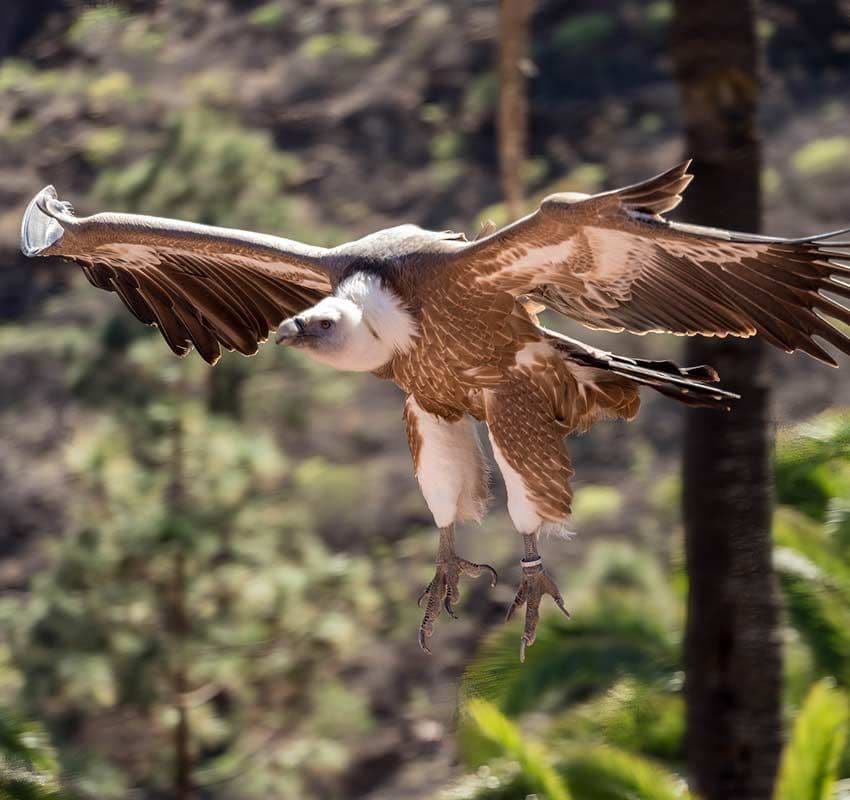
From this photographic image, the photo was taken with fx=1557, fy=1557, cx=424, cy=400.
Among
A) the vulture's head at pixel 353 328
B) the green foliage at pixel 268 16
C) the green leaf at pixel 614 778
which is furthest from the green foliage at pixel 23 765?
the green foliage at pixel 268 16

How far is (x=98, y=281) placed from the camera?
4688 millimetres

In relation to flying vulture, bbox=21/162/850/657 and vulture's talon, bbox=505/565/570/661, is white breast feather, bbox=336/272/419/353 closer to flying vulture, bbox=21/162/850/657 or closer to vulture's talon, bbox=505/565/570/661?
flying vulture, bbox=21/162/850/657

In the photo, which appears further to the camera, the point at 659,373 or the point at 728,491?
the point at 728,491

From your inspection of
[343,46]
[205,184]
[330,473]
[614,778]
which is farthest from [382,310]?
[343,46]

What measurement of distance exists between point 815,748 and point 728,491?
48.6 inches

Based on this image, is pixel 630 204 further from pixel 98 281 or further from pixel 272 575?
pixel 272 575

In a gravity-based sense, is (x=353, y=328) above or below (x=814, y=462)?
above

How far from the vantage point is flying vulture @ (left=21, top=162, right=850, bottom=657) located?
3.47 meters

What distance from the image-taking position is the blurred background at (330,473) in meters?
8.49

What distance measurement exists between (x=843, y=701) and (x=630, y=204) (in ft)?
11.6

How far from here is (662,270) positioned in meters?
3.63

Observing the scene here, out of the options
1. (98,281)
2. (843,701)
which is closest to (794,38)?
(843,701)

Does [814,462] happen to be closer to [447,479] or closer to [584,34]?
[447,479]

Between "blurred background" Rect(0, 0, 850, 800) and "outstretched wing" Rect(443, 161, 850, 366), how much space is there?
2199mm
